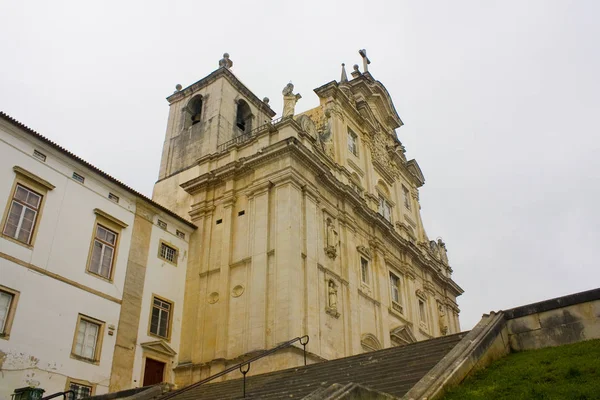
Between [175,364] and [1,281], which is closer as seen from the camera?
[1,281]

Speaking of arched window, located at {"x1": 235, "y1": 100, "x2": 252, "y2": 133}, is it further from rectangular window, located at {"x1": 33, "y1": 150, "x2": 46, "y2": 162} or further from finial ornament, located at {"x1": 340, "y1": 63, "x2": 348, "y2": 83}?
rectangular window, located at {"x1": 33, "y1": 150, "x2": 46, "y2": 162}

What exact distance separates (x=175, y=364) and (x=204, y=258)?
4769 millimetres

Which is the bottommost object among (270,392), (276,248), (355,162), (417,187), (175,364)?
(270,392)

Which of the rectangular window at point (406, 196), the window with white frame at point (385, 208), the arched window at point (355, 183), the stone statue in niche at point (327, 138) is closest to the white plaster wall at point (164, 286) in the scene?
the stone statue in niche at point (327, 138)

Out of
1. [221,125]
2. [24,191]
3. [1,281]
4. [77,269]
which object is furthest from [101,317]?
[221,125]

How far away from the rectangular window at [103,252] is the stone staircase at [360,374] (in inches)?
250

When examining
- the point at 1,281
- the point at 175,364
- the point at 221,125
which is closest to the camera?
the point at 1,281

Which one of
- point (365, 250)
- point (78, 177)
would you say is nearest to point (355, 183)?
point (365, 250)

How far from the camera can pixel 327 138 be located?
2962 cm

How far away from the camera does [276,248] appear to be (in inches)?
891

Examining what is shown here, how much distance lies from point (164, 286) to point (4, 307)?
285 inches

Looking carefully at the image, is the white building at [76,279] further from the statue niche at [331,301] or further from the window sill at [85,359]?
the statue niche at [331,301]

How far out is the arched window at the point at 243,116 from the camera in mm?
33675

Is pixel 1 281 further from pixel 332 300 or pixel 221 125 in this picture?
pixel 221 125
